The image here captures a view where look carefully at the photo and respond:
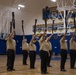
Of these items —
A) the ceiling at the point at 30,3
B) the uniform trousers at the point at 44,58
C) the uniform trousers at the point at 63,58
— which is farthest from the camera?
the ceiling at the point at 30,3

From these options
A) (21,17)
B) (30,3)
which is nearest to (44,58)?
(30,3)

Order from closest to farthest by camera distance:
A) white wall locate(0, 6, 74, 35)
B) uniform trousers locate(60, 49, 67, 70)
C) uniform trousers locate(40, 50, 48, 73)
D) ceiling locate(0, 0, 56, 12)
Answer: uniform trousers locate(40, 50, 48, 73)
uniform trousers locate(60, 49, 67, 70)
ceiling locate(0, 0, 56, 12)
white wall locate(0, 6, 74, 35)

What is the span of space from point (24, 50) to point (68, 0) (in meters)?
9.58

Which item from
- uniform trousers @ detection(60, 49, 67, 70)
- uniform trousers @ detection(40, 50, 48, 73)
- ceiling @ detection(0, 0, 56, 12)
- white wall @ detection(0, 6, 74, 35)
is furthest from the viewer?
white wall @ detection(0, 6, 74, 35)

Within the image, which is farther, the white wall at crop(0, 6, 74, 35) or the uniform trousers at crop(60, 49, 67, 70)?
the white wall at crop(0, 6, 74, 35)

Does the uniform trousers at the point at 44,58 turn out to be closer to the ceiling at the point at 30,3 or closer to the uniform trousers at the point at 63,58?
the uniform trousers at the point at 63,58

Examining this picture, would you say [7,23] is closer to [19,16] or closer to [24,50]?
[19,16]

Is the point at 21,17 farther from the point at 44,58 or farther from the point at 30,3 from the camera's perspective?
the point at 44,58

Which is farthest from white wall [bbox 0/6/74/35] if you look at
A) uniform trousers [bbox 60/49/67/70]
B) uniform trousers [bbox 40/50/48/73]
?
uniform trousers [bbox 40/50/48/73]

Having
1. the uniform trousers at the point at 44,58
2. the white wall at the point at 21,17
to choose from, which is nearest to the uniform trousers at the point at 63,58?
the uniform trousers at the point at 44,58

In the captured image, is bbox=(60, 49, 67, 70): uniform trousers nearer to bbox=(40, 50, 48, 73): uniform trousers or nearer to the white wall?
bbox=(40, 50, 48, 73): uniform trousers

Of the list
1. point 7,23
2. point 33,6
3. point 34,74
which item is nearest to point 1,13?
point 7,23

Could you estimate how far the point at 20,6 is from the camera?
102 feet

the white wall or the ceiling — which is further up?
the ceiling
